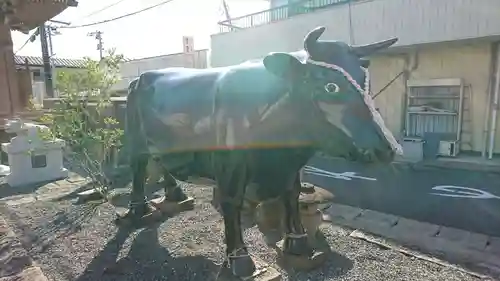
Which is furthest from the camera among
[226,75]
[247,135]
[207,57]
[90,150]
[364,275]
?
[207,57]

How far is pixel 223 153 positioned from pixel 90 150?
329 centimetres

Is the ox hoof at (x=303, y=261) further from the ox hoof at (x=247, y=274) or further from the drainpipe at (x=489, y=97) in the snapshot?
the drainpipe at (x=489, y=97)

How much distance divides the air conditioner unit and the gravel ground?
620cm

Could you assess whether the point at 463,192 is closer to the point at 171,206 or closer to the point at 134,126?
the point at 171,206

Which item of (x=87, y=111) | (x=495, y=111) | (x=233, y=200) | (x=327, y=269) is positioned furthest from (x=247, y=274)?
(x=495, y=111)

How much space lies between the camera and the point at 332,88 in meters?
2.04

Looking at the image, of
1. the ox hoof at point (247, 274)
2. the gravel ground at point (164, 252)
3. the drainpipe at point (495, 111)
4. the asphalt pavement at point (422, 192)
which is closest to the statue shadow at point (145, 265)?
the gravel ground at point (164, 252)

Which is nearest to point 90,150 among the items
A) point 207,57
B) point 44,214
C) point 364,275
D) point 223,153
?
point 44,214

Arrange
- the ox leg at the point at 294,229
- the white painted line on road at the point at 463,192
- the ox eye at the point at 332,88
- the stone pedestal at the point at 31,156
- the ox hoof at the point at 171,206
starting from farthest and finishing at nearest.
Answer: the stone pedestal at the point at 31,156 < the white painted line on road at the point at 463,192 < the ox hoof at the point at 171,206 < the ox leg at the point at 294,229 < the ox eye at the point at 332,88

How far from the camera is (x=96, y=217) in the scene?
432 centimetres

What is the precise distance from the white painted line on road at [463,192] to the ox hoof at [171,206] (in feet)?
13.4

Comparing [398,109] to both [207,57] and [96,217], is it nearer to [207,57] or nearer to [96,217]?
[207,57]

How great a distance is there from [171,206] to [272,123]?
8.39 ft

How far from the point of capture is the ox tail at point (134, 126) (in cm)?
354
